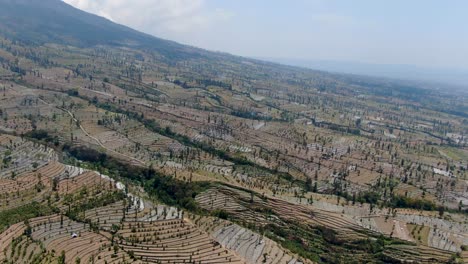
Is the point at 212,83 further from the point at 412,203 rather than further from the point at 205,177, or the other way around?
the point at 412,203

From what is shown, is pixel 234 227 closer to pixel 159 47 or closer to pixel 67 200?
pixel 67 200

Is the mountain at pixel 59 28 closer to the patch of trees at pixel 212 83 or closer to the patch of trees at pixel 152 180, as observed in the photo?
the patch of trees at pixel 212 83

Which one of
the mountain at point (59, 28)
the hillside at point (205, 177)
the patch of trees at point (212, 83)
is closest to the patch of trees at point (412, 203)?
the hillside at point (205, 177)

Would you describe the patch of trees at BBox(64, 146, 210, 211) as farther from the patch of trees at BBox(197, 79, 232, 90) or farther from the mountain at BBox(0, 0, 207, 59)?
the mountain at BBox(0, 0, 207, 59)

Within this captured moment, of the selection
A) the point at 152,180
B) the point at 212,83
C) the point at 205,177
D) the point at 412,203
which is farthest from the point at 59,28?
the point at 412,203

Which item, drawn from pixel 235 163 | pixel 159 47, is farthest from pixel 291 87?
pixel 235 163

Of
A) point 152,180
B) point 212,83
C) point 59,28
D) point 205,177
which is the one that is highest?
point 59,28
